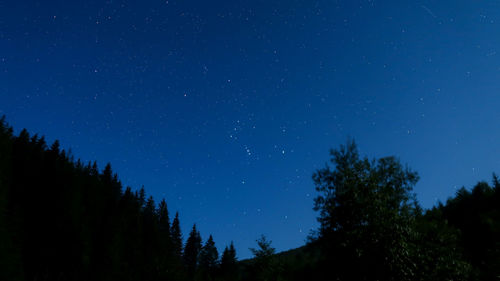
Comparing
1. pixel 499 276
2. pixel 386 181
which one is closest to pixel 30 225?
pixel 386 181

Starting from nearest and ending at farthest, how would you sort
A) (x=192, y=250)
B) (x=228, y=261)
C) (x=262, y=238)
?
1. (x=262, y=238)
2. (x=228, y=261)
3. (x=192, y=250)

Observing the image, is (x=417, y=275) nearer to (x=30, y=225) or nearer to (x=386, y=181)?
(x=386, y=181)

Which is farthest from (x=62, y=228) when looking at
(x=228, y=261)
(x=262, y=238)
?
(x=228, y=261)

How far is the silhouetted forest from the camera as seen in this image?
69.1ft

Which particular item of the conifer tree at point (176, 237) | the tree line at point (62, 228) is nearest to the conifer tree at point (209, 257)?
the conifer tree at point (176, 237)

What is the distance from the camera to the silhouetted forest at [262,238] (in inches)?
829

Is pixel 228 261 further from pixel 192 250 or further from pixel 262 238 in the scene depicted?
pixel 262 238

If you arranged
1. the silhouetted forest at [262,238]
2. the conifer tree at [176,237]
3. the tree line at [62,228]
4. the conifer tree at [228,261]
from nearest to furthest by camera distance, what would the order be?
the silhouetted forest at [262,238] → the tree line at [62,228] → the conifer tree at [228,261] → the conifer tree at [176,237]

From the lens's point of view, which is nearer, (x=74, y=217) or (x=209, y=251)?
(x=74, y=217)

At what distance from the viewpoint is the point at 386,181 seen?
23.9 meters

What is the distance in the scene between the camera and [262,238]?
40.8m

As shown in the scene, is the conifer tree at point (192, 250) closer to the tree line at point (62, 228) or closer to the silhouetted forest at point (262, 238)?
the silhouetted forest at point (262, 238)

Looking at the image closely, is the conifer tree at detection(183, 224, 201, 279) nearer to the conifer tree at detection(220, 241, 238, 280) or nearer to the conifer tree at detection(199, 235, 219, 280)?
the conifer tree at detection(199, 235, 219, 280)

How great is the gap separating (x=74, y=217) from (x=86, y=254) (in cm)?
866
